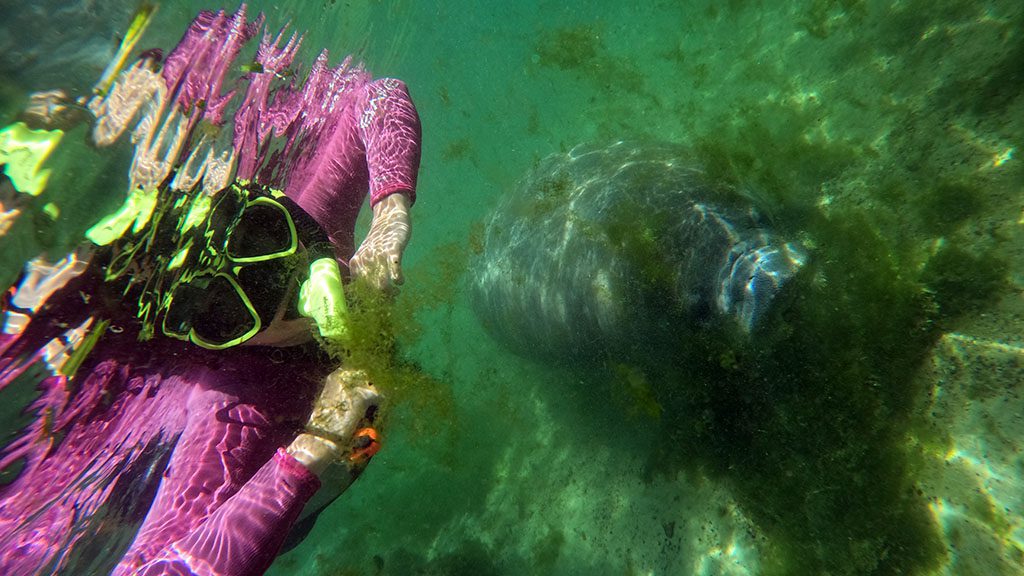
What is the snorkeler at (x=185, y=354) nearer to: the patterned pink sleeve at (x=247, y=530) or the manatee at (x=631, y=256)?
the patterned pink sleeve at (x=247, y=530)

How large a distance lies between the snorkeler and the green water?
0.70 m

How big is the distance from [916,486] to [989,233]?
1.78 meters

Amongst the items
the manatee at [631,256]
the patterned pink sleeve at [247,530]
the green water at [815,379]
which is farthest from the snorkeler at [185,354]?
the manatee at [631,256]

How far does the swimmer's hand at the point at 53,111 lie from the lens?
369 cm

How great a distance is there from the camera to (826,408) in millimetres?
3242

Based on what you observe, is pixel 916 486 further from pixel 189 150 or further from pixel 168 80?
pixel 168 80

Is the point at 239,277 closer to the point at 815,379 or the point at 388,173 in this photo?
the point at 388,173

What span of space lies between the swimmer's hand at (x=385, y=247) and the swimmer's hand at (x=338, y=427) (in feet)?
2.43

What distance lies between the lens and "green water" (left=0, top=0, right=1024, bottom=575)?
9.16ft

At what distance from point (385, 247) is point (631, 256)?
2.12m

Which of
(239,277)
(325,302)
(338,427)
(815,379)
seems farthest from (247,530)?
(815,379)

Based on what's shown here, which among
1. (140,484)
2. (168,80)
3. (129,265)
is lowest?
(140,484)

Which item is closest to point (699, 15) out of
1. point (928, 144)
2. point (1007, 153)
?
point (928, 144)

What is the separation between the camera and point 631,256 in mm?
3963
